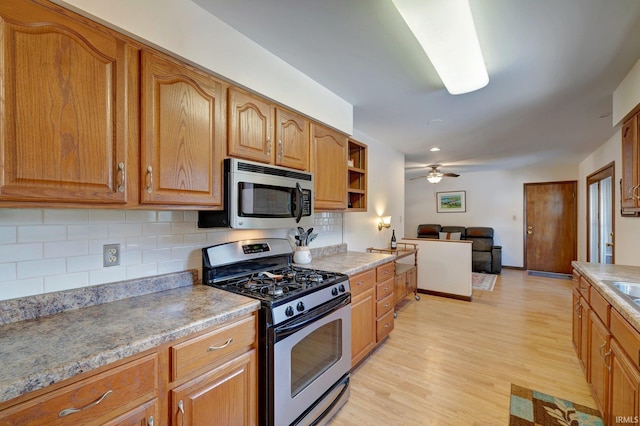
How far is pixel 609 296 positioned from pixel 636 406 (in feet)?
1.73

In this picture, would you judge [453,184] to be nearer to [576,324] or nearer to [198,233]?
[576,324]

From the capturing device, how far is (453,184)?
7.29m

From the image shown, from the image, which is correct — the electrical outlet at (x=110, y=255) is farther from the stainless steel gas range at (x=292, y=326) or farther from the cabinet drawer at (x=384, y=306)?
the cabinet drawer at (x=384, y=306)

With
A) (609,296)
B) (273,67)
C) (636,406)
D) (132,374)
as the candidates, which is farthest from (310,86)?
(636,406)

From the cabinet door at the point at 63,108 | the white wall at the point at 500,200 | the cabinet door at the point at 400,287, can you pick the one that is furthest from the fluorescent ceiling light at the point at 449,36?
the white wall at the point at 500,200

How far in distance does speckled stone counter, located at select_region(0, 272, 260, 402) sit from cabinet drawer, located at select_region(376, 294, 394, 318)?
155cm

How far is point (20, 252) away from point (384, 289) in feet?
8.26

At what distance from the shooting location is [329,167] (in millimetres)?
2500

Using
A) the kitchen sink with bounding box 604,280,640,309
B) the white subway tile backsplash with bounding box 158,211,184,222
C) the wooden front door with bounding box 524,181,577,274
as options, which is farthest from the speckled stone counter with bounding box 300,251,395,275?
the wooden front door with bounding box 524,181,577,274

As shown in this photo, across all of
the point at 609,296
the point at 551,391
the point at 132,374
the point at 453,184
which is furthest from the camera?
the point at 453,184

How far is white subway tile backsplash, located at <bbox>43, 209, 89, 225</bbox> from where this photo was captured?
4.09 ft

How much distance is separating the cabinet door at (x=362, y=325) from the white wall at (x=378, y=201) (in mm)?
1008

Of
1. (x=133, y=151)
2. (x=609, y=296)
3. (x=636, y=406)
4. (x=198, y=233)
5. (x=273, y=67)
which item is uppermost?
(x=273, y=67)

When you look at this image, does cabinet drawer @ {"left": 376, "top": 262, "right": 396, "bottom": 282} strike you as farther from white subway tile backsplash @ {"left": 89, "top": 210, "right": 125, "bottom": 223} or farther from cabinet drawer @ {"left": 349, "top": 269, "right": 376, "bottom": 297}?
white subway tile backsplash @ {"left": 89, "top": 210, "right": 125, "bottom": 223}
